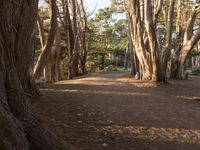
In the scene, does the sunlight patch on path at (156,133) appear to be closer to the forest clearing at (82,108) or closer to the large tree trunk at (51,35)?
the forest clearing at (82,108)

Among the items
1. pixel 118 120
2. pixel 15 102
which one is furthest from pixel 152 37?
pixel 15 102

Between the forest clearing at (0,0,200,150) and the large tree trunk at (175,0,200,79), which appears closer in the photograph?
the forest clearing at (0,0,200,150)

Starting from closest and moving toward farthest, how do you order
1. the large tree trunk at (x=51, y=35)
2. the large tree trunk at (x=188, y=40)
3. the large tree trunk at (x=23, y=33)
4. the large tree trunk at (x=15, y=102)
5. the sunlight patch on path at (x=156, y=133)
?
1. the large tree trunk at (x=15, y=102)
2. the sunlight patch on path at (x=156, y=133)
3. the large tree trunk at (x=23, y=33)
4. the large tree trunk at (x=51, y=35)
5. the large tree trunk at (x=188, y=40)

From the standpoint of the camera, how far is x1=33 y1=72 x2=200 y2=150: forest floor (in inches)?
261

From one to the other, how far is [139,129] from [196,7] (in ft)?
49.9

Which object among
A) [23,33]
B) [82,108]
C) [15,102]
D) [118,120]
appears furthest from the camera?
[82,108]

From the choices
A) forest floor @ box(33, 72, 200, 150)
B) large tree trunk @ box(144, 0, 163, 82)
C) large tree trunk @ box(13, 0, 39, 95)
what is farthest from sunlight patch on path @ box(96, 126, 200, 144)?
large tree trunk @ box(144, 0, 163, 82)

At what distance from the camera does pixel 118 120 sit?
805 centimetres

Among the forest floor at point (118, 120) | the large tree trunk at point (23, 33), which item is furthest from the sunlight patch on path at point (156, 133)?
the large tree trunk at point (23, 33)

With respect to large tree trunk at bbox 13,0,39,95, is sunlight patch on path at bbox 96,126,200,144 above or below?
below

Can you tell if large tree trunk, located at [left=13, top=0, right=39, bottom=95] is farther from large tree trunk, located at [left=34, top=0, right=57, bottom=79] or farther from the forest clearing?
large tree trunk, located at [left=34, top=0, right=57, bottom=79]

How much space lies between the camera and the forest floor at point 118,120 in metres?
6.62

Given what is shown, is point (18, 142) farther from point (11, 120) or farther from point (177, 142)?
point (177, 142)

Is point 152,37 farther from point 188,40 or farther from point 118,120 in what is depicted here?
point 118,120
